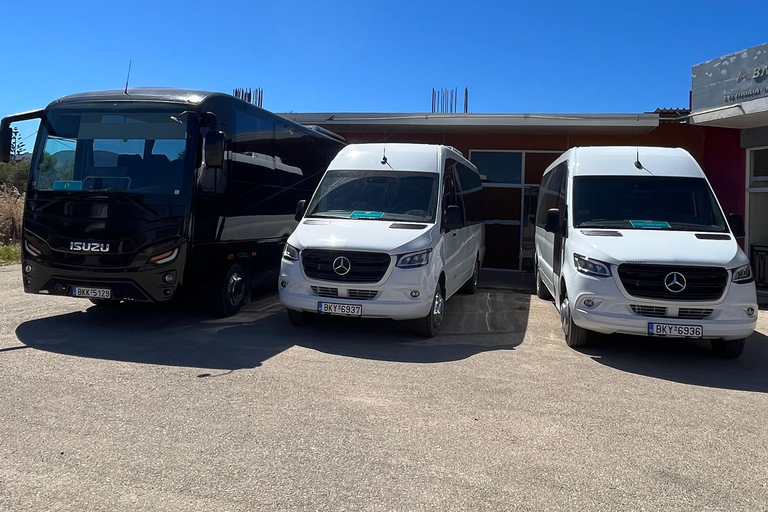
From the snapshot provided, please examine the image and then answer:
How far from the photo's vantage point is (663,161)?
8.25 m

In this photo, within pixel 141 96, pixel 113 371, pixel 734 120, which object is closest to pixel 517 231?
pixel 734 120

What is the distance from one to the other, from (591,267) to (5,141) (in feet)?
24.3

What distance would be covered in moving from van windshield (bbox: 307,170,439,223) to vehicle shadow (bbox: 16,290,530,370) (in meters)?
1.52

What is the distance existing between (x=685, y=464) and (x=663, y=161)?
5232 millimetres

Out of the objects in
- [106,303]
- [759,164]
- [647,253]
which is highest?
[759,164]

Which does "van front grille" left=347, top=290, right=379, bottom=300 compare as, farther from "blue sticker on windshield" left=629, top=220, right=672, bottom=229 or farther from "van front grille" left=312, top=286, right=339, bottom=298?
"blue sticker on windshield" left=629, top=220, right=672, bottom=229

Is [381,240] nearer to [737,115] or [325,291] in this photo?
[325,291]

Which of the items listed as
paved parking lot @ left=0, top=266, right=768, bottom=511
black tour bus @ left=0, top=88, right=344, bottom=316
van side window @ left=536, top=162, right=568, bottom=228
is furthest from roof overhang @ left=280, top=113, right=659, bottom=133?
paved parking lot @ left=0, top=266, right=768, bottom=511

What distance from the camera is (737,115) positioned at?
1152 cm

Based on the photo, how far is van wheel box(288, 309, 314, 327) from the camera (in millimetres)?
8062

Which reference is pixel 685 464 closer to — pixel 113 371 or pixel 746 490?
pixel 746 490

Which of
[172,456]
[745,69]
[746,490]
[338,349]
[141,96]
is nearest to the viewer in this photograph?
[746,490]

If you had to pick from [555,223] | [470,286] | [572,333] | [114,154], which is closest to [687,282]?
[572,333]

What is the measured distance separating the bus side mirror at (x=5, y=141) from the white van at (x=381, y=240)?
3807 millimetres
